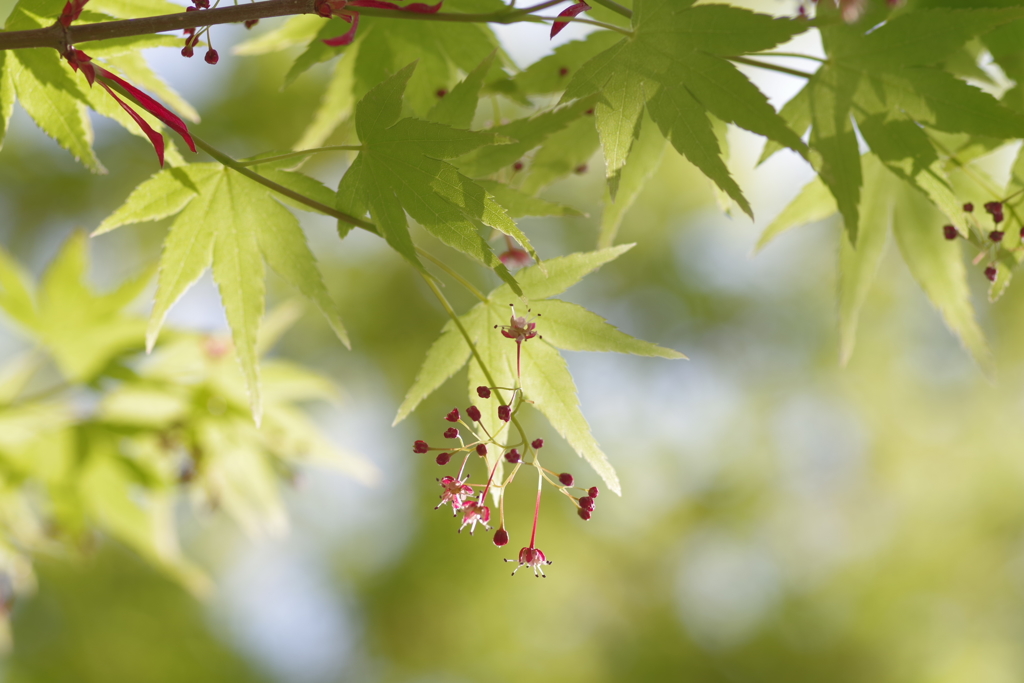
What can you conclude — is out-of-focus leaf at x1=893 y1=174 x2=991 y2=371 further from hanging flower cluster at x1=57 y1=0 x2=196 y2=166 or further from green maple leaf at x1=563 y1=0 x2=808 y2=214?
hanging flower cluster at x1=57 y1=0 x2=196 y2=166

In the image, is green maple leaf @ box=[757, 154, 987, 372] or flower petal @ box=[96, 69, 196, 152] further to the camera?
green maple leaf @ box=[757, 154, 987, 372]

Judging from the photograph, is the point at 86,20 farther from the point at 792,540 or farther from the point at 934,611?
the point at 934,611

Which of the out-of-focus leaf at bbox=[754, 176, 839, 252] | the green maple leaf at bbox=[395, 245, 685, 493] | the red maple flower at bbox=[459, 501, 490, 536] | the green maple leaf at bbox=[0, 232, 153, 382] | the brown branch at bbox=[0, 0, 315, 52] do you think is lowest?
the red maple flower at bbox=[459, 501, 490, 536]

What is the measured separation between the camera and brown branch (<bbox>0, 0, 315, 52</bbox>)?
21.3 inches

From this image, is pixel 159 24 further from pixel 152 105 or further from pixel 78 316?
pixel 78 316

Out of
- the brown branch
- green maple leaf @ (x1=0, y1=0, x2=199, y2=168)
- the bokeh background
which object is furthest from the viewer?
the bokeh background

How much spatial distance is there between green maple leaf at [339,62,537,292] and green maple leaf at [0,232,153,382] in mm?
993

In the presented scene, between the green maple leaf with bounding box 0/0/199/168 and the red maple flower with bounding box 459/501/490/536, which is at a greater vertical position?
the green maple leaf with bounding box 0/0/199/168

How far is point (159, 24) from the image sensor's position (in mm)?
554

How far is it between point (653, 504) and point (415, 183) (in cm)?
524

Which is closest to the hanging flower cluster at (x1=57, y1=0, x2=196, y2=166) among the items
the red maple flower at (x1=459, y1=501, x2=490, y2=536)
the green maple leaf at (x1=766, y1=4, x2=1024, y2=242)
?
the red maple flower at (x1=459, y1=501, x2=490, y2=536)

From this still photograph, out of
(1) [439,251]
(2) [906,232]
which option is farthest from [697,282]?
(2) [906,232]

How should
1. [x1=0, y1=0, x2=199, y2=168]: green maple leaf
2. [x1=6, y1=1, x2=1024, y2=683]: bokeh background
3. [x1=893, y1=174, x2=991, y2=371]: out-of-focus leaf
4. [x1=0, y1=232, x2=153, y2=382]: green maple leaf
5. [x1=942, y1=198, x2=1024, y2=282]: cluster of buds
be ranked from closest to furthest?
1. [x1=0, y1=0, x2=199, y2=168]: green maple leaf
2. [x1=942, y1=198, x2=1024, y2=282]: cluster of buds
3. [x1=893, y1=174, x2=991, y2=371]: out-of-focus leaf
4. [x1=0, y1=232, x2=153, y2=382]: green maple leaf
5. [x1=6, y1=1, x2=1024, y2=683]: bokeh background

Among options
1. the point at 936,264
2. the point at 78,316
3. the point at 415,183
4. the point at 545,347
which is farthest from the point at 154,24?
the point at 78,316
